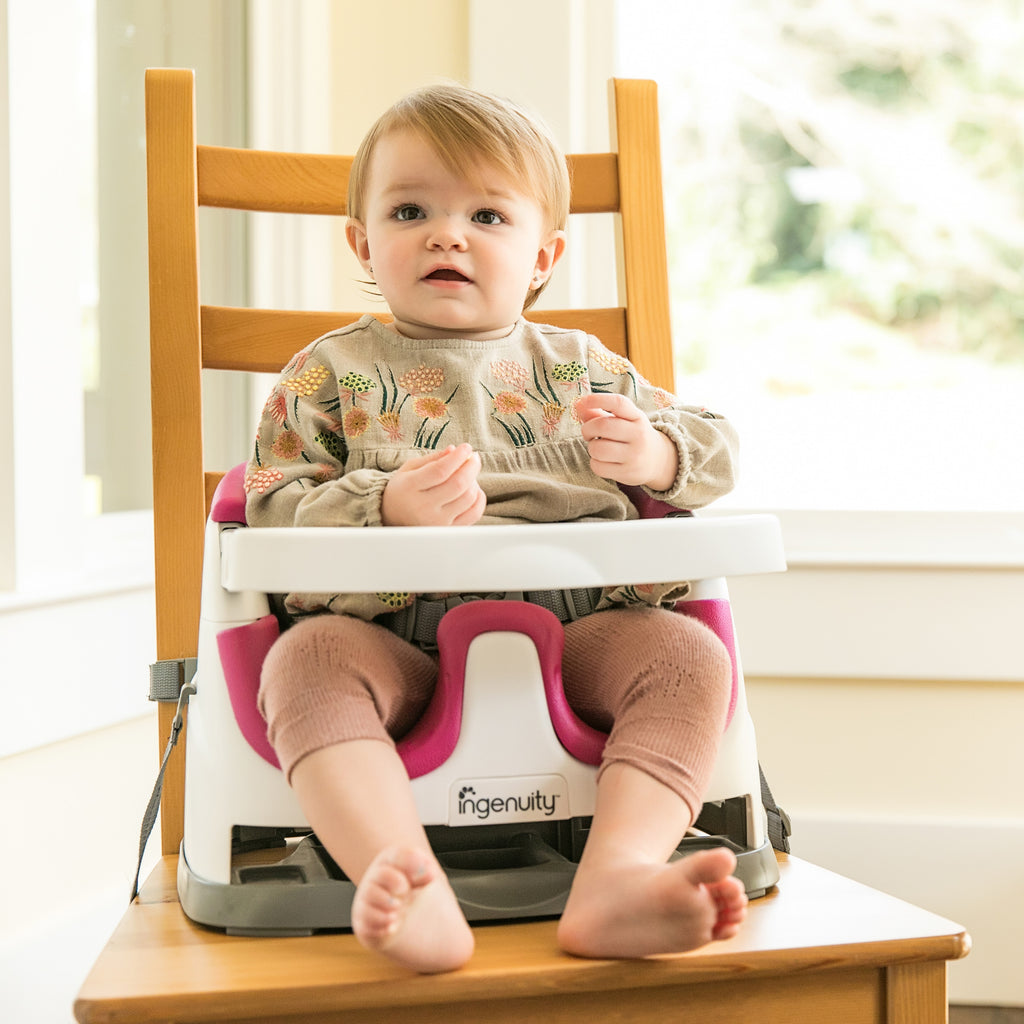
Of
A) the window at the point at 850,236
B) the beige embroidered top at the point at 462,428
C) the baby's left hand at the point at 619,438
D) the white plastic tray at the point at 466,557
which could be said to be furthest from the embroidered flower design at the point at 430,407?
the window at the point at 850,236

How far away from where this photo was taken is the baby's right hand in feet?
1.83

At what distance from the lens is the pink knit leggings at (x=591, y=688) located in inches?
21.0

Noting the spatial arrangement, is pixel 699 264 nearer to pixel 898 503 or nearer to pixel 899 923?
pixel 898 503

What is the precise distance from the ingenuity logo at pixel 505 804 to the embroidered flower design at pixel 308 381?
0.90 ft

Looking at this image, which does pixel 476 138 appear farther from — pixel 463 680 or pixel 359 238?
pixel 463 680

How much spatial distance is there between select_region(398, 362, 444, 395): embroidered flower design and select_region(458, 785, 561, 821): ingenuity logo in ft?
0.87

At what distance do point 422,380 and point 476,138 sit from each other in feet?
0.50

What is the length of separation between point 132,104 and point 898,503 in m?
0.96

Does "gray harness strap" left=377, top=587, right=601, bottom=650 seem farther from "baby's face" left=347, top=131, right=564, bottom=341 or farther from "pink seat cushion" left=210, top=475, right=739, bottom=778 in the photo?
"baby's face" left=347, top=131, right=564, bottom=341

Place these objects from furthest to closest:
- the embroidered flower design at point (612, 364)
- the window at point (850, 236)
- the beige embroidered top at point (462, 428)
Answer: the window at point (850, 236) < the embroidered flower design at point (612, 364) < the beige embroidered top at point (462, 428)

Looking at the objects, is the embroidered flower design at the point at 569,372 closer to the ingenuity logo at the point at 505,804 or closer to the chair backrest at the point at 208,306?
Answer: the chair backrest at the point at 208,306

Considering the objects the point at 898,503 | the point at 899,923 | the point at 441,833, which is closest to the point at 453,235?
the point at 441,833

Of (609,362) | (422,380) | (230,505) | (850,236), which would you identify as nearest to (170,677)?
(230,505)

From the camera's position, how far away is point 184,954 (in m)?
0.52
